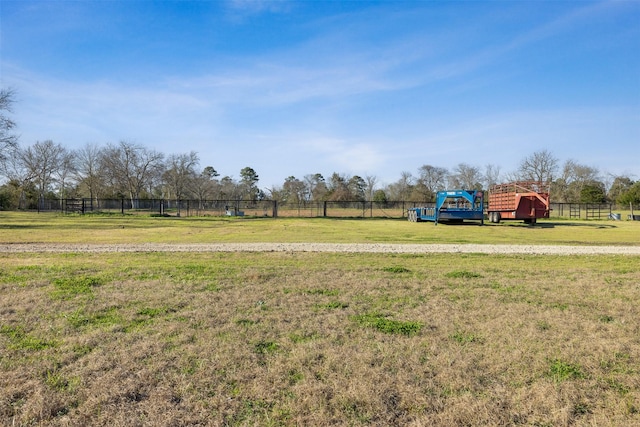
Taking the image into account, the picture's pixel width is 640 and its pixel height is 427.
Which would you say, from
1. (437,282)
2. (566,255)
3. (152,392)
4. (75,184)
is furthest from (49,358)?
(75,184)

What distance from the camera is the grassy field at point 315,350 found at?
315 centimetres

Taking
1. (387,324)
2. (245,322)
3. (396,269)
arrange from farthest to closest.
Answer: (396,269), (245,322), (387,324)

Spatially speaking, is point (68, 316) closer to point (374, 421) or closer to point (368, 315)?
point (368, 315)

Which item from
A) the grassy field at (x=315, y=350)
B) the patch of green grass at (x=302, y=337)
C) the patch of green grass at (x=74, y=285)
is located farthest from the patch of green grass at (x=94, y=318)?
the patch of green grass at (x=302, y=337)

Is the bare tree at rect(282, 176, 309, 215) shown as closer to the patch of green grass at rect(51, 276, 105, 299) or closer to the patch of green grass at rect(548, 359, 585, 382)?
the patch of green grass at rect(51, 276, 105, 299)

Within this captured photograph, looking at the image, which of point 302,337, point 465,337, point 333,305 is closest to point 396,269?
point 333,305

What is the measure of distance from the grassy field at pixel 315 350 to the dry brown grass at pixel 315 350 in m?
0.02

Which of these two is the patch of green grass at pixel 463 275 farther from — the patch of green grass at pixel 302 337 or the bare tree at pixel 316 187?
the bare tree at pixel 316 187

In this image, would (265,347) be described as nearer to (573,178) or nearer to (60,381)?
(60,381)

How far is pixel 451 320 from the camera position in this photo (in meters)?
5.51

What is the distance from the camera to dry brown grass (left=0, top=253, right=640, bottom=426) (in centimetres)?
315

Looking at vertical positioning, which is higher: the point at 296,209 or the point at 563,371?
the point at 296,209

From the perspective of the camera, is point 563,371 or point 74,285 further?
point 74,285

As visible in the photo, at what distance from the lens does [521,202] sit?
102 feet
